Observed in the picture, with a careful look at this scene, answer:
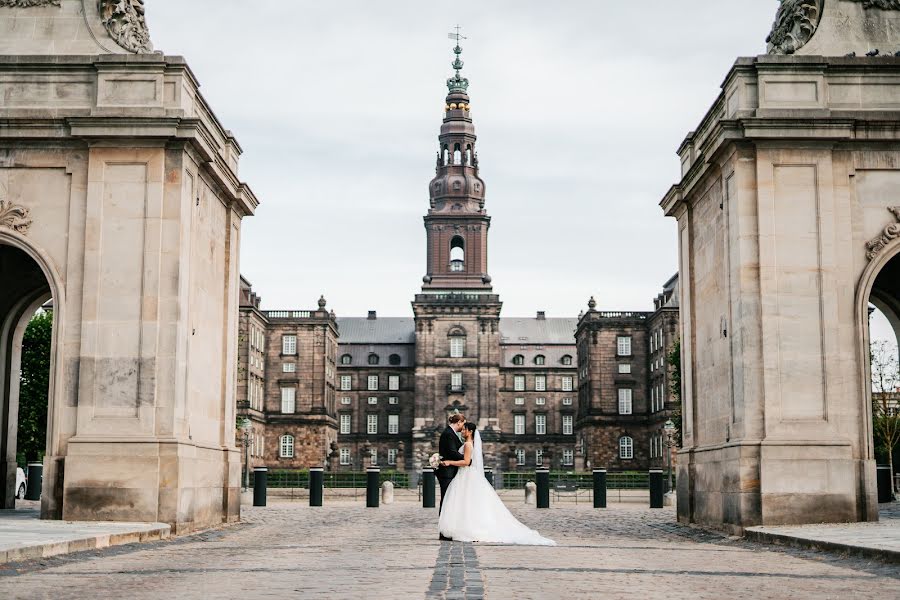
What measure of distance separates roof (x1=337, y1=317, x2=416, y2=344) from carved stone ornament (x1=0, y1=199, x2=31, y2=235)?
11785cm

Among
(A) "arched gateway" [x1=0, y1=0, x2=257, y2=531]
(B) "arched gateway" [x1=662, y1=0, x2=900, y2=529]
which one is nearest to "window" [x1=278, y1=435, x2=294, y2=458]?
(A) "arched gateway" [x1=0, y1=0, x2=257, y2=531]

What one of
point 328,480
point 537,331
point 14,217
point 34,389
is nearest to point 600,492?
point 14,217

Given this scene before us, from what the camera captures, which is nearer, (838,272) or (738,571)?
(738,571)

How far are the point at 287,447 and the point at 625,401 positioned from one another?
3319cm

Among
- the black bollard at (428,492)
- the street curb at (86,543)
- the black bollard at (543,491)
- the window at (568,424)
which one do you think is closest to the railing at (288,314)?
the window at (568,424)

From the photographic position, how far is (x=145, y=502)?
19594 mm

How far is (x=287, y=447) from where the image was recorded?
116 m

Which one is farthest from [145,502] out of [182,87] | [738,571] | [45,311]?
[45,311]

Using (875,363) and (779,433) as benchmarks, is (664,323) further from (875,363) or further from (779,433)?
(779,433)

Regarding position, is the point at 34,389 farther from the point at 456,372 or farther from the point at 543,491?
the point at 456,372

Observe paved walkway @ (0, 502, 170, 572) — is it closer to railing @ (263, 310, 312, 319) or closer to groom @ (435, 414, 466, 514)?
groom @ (435, 414, 466, 514)

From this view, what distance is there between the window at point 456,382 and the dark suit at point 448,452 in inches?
4207

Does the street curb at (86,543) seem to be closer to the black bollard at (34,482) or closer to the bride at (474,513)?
the bride at (474,513)

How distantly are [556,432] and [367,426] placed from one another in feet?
71.0
